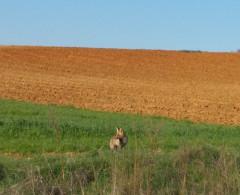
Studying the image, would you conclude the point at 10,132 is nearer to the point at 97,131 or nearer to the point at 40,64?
the point at 97,131

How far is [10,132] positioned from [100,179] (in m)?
9.11

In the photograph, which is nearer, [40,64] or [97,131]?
[97,131]

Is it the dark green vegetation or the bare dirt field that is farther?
the bare dirt field

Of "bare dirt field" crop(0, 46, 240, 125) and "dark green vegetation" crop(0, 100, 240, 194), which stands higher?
"dark green vegetation" crop(0, 100, 240, 194)

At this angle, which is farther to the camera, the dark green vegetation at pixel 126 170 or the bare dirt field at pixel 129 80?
the bare dirt field at pixel 129 80

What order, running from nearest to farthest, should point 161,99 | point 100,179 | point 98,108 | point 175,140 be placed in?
point 100,179
point 175,140
point 98,108
point 161,99

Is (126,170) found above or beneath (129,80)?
above

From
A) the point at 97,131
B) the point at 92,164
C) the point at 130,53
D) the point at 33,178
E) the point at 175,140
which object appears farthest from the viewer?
the point at 130,53

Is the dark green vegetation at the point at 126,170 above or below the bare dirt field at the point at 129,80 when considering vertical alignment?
above

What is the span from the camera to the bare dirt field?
30734mm

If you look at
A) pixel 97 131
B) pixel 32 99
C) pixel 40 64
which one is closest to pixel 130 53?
pixel 40 64

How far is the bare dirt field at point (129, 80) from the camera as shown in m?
30.7

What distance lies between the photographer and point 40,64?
56406 mm

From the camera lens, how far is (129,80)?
4875cm
